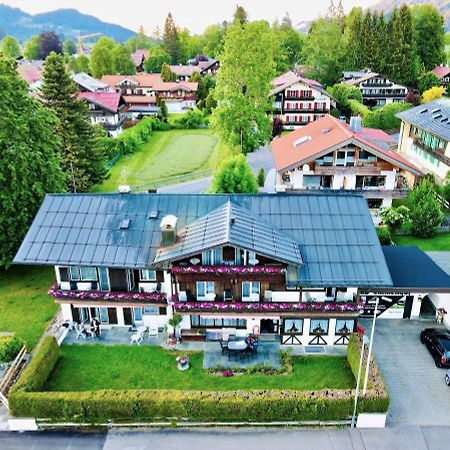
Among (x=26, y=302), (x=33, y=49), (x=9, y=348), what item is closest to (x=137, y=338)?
(x=9, y=348)

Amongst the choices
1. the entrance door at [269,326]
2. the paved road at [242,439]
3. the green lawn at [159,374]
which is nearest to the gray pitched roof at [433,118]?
the entrance door at [269,326]

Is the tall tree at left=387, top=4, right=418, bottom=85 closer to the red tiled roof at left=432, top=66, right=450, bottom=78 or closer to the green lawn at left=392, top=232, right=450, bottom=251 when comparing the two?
the red tiled roof at left=432, top=66, right=450, bottom=78

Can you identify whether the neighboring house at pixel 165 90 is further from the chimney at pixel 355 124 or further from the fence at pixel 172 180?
the chimney at pixel 355 124

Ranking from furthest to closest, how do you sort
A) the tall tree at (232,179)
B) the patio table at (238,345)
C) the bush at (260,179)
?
the bush at (260,179) → the tall tree at (232,179) → the patio table at (238,345)

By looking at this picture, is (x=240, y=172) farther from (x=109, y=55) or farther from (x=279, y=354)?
(x=109, y=55)

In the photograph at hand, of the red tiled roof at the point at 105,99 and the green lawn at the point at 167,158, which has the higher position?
the red tiled roof at the point at 105,99

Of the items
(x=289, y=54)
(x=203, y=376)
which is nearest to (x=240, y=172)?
(x=203, y=376)

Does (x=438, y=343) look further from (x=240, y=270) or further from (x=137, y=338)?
(x=137, y=338)
